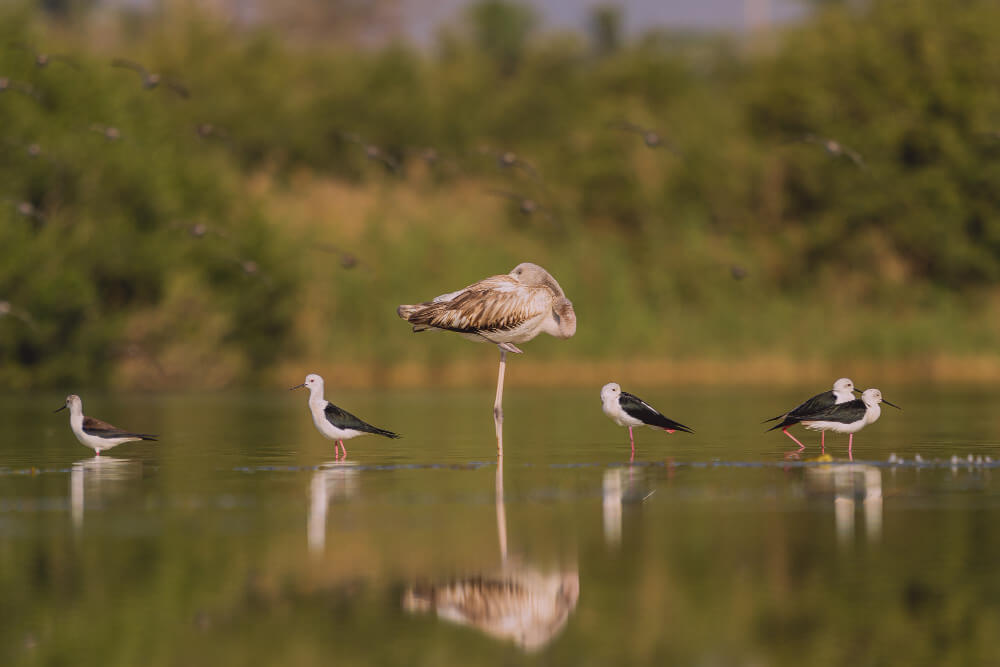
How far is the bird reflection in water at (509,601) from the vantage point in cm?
670

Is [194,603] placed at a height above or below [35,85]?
below

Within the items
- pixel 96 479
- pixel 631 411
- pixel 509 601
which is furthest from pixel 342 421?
pixel 509 601

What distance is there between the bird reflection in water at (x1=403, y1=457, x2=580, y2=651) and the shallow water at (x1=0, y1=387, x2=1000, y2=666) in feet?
0.06

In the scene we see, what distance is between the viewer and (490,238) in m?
33.5

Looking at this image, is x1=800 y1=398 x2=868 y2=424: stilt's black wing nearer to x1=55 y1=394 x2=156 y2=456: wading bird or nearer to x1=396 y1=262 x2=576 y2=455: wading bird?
x1=396 y1=262 x2=576 y2=455: wading bird

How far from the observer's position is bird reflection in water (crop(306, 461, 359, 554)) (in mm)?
9164

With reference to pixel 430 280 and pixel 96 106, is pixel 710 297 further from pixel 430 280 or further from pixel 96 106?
pixel 96 106

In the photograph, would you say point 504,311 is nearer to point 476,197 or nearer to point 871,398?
point 871,398

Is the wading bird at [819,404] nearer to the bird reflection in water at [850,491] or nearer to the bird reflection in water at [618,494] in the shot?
the bird reflection in water at [850,491]

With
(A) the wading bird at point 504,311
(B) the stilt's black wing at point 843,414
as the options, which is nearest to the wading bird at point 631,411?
(A) the wading bird at point 504,311

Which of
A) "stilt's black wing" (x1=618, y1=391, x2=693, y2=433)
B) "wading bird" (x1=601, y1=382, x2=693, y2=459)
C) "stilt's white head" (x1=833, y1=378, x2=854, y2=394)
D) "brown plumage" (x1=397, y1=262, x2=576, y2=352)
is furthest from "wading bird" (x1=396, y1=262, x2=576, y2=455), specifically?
"stilt's white head" (x1=833, y1=378, x2=854, y2=394)

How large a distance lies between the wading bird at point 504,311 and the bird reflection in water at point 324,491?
1.68m

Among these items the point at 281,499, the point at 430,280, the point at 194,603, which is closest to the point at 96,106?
the point at 430,280

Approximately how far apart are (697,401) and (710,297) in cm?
1108
